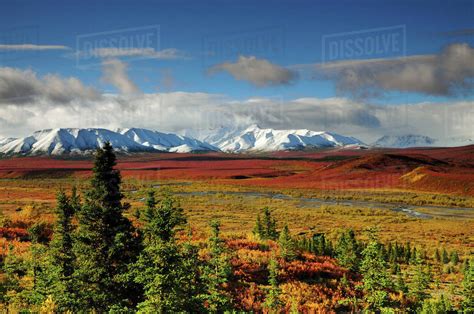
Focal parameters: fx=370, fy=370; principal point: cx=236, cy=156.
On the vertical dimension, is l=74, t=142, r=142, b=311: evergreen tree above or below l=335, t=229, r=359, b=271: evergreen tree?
above

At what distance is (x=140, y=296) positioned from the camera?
10859mm

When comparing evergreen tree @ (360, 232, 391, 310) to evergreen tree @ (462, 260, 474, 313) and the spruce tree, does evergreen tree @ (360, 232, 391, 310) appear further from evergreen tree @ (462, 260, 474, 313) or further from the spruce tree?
the spruce tree

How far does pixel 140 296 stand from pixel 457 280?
1690cm

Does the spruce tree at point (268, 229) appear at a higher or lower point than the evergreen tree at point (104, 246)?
lower

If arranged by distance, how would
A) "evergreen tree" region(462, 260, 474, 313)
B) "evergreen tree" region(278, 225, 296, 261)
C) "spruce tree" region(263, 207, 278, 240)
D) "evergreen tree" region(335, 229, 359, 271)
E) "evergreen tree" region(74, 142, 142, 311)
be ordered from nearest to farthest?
1. "evergreen tree" region(74, 142, 142, 311)
2. "evergreen tree" region(462, 260, 474, 313)
3. "evergreen tree" region(278, 225, 296, 261)
4. "evergreen tree" region(335, 229, 359, 271)
5. "spruce tree" region(263, 207, 278, 240)

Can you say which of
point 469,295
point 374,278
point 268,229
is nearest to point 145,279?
point 374,278

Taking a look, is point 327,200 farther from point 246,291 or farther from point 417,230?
point 246,291

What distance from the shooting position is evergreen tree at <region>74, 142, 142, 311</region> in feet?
34.1

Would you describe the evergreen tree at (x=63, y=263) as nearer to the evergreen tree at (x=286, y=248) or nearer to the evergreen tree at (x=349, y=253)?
the evergreen tree at (x=286, y=248)

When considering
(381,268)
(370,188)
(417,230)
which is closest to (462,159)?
(370,188)

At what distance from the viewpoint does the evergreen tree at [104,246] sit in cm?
1041

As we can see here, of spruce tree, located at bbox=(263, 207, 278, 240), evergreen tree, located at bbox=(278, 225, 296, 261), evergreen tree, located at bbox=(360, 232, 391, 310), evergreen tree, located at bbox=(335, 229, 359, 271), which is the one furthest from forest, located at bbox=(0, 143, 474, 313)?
spruce tree, located at bbox=(263, 207, 278, 240)

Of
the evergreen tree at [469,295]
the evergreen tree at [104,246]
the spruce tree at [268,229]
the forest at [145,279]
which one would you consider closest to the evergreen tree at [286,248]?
the forest at [145,279]

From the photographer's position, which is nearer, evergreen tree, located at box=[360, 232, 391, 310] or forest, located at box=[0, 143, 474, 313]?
forest, located at box=[0, 143, 474, 313]
